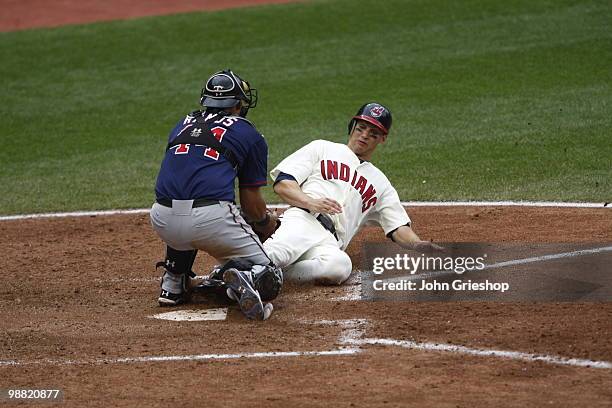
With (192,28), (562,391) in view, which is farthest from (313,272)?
(192,28)

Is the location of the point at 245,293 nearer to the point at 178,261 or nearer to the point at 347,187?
the point at 178,261

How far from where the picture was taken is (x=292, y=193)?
270 inches

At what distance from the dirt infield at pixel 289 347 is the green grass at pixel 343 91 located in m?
2.46

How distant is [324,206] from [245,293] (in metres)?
0.96

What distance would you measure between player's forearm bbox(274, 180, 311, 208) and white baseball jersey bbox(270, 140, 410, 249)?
0.14 m

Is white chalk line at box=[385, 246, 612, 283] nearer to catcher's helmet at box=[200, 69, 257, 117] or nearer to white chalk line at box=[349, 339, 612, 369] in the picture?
white chalk line at box=[349, 339, 612, 369]

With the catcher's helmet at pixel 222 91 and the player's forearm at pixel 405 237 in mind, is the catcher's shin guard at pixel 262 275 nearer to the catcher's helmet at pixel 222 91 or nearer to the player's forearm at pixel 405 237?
the catcher's helmet at pixel 222 91

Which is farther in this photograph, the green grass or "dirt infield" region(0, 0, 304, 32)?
"dirt infield" region(0, 0, 304, 32)

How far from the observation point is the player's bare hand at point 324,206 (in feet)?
21.6

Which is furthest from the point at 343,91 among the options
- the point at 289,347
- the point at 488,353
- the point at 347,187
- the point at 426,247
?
the point at 488,353

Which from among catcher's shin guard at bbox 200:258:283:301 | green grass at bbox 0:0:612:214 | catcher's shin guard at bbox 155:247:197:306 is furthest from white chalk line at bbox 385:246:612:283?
green grass at bbox 0:0:612:214

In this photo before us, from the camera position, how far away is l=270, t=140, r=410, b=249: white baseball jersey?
281 inches

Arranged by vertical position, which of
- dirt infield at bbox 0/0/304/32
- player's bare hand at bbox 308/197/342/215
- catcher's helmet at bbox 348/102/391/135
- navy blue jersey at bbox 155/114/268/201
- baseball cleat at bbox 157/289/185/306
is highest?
dirt infield at bbox 0/0/304/32

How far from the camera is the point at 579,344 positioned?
5.22m
